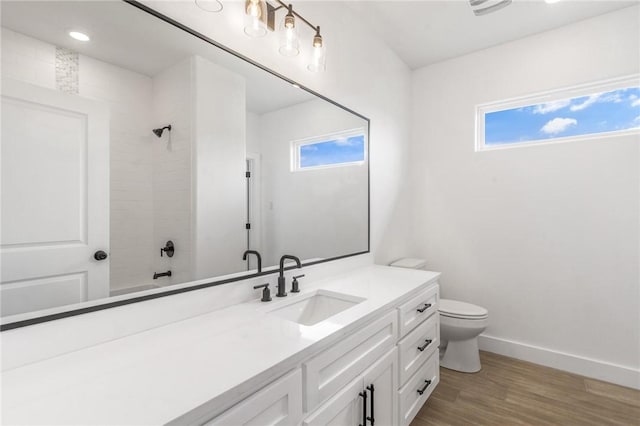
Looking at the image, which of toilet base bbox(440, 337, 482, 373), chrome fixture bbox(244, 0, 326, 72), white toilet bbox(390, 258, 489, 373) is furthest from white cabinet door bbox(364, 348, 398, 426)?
chrome fixture bbox(244, 0, 326, 72)

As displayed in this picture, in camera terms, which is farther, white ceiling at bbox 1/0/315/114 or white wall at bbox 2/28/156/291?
white wall at bbox 2/28/156/291

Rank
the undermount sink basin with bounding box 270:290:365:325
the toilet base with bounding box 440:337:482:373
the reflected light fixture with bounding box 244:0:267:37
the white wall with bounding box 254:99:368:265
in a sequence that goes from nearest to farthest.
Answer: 1. the reflected light fixture with bounding box 244:0:267:37
2. the undermount sink basin with bounding box 270:290:365:325
3. the white wall with bounding box 254:99:368:265
4. the toilet base with bounding box 440:337:482:373

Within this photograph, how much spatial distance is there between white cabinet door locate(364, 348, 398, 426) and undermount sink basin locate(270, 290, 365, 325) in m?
0.30

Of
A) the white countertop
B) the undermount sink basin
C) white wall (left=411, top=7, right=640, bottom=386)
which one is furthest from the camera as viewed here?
white wall (left=411, top=7, right=640, bottom=386)

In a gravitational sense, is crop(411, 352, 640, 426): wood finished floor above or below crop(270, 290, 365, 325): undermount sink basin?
below

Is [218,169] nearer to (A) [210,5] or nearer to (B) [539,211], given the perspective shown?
(A) [210,5]

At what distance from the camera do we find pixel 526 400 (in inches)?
79.5

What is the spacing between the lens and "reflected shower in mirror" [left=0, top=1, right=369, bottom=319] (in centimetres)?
82

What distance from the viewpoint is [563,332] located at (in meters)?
2.44

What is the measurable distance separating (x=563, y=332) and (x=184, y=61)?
3208 mm

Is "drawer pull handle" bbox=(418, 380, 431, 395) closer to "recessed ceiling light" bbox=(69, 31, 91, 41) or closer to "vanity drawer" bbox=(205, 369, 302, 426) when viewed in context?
"vanity drawer" bbox=(205, 369, 302, 426)

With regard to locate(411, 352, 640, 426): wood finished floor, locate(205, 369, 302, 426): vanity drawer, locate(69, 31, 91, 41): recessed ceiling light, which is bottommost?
locate(411, 352, 640, 426): wood finished floor

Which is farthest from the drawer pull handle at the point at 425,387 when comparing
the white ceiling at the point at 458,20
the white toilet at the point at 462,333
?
the white ceiling at the point at 458,20

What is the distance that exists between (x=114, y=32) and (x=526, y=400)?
2.96m
